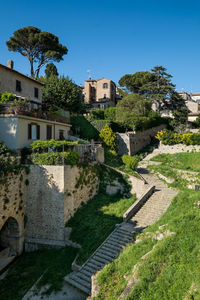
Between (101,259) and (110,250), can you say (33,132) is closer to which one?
(110,250)

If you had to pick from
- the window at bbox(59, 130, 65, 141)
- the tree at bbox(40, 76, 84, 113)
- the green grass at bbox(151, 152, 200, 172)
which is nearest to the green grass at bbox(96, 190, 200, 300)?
the green grass at bbox(151, 152, 200, 172)

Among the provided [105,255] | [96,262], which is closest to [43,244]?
[96,262]

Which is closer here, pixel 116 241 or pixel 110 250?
pixel 110 250

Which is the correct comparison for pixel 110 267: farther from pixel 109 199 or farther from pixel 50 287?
pixel 109 199

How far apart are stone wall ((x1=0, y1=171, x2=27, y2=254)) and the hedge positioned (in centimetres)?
2264

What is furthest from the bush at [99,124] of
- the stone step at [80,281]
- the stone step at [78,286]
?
the stone step at [78,286]

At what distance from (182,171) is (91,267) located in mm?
15309

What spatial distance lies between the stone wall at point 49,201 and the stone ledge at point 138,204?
482cm

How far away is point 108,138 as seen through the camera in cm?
2827

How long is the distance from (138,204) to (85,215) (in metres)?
4.94

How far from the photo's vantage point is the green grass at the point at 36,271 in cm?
1238

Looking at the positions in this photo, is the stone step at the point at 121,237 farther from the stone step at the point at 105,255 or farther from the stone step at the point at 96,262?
the stone step at the point at 96,262

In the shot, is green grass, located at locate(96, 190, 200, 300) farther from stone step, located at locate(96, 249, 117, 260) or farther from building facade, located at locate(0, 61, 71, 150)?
building facade, located at locate(0, 61, 71, 150)

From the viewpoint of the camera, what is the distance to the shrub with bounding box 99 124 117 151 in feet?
92.1
